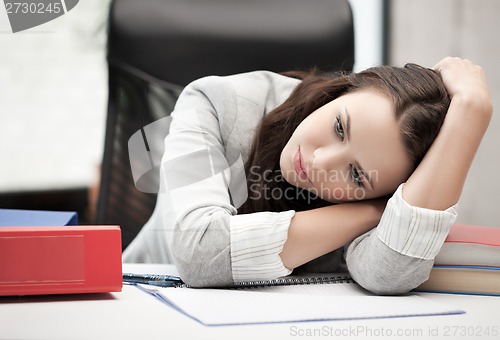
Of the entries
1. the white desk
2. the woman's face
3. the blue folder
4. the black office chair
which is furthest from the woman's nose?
the black office chair

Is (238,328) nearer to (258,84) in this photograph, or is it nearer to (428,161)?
(428,161)

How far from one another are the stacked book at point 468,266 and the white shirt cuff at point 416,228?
0.17ft

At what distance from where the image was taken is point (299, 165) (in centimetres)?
104

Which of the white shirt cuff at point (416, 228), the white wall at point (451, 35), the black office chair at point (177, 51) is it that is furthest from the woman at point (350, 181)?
the white wall at point (451, 35)

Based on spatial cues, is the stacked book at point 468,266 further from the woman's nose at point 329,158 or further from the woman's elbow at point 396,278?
the woman's nose at point 329,158

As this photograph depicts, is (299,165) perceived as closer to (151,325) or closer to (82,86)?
(151,325)

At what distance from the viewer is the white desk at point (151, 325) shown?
26.2 inches

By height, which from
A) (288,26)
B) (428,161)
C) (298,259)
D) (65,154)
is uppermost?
(288,26)

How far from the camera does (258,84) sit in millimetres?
1232

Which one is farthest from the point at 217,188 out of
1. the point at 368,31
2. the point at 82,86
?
the point at 368,31

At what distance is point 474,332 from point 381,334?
0.35 feet

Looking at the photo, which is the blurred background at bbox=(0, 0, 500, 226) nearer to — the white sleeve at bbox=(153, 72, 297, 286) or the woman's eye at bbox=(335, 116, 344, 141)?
the white sleeve at bbox=(153, 72, 297, 286)

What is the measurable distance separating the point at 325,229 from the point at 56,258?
0.38m

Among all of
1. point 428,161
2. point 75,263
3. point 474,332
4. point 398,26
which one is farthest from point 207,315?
point 398,26
